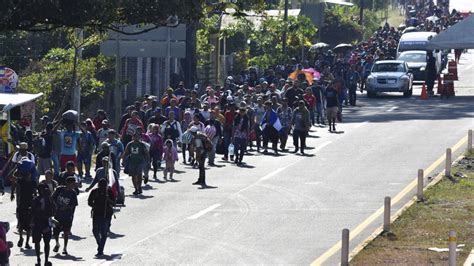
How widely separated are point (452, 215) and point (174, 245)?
19.5 ft

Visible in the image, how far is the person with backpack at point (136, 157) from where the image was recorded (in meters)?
29.6

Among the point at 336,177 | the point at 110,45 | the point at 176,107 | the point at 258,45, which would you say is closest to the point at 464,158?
the point at 336,177

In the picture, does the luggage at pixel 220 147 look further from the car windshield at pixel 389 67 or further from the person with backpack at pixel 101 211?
the car windshield at pixel 389 67

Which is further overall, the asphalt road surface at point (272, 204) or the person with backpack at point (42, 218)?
the asphalt road surface at point (272, 204)

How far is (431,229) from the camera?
1019 inches

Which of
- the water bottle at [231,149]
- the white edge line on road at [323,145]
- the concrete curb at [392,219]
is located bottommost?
the concrete curb at [392,219]

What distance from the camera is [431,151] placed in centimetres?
3734

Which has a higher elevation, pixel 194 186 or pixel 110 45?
pixel 110 45

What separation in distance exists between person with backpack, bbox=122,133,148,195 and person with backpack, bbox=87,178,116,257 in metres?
5.98

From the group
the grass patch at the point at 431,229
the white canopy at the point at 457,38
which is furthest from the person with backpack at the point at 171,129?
the white canopy at the point at 457,38

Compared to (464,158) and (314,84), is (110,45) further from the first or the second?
(464,158)

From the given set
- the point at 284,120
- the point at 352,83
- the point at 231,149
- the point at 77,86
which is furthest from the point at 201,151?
the point at 352,83

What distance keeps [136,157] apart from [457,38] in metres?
24.7

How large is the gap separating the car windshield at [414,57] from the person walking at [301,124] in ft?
80.9
